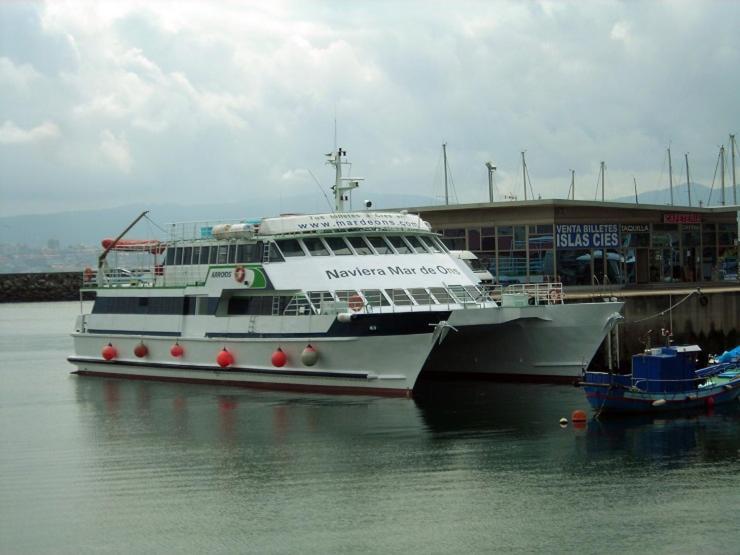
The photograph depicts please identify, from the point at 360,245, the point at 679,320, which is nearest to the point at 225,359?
the point at 360,245

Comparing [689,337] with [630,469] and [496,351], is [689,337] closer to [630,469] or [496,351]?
[496,351]

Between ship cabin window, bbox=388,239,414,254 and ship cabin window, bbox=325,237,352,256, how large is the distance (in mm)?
1453

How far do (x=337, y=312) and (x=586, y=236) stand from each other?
16.3 metres

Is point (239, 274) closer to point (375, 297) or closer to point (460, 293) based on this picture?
point (375, 297)

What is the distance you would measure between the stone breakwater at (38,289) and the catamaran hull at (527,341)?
3478 inches

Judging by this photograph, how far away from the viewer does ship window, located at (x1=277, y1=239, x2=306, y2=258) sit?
104 ft

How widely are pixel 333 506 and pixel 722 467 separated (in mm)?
7705

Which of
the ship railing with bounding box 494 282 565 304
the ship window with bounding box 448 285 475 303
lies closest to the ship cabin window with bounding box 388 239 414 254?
the ship window with bounding box 448 285 475 303

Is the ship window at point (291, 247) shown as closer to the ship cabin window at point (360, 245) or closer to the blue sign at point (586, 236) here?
the ship cabin window at point (360, 245)

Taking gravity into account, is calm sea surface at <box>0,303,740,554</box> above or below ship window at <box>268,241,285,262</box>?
below

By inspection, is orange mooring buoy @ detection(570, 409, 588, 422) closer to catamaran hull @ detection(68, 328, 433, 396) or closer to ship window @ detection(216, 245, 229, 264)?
catamaran hull @ detection(68, 328, 433, 396)

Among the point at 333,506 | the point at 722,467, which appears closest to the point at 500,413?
the point at 722,467

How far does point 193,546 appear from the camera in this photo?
17.2 metres

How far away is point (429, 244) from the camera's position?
33.9 meters
